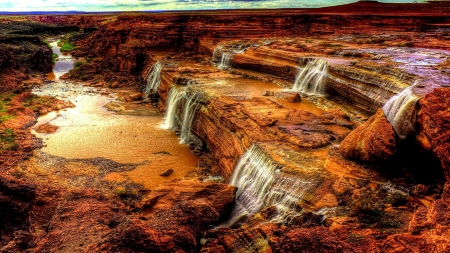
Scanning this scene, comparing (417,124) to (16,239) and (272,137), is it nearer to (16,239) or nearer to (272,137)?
(272,137)

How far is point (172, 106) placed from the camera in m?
19.7

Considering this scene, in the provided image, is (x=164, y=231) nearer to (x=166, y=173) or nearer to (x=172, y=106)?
(x=166, y=173)

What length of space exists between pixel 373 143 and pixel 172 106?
Result: 12.3 meters

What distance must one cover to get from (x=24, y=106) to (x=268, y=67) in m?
14.9

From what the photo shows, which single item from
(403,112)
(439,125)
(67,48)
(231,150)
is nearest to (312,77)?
(231,150)

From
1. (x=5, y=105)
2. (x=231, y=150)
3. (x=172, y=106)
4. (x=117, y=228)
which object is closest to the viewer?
(x=117, y=228)

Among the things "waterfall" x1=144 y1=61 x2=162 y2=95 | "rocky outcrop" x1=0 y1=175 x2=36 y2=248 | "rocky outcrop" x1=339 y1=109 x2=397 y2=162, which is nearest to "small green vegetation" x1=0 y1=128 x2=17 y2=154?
"rocky outcrop" x1=0 y1=175 x2=36 y2=248

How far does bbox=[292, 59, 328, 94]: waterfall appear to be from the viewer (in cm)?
1855

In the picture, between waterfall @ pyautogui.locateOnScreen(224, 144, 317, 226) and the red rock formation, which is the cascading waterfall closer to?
waterfall @ pyautogui.locateOnScreen(224, 144, 317, 226)

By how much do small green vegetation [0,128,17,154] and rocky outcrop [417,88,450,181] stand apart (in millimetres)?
15196

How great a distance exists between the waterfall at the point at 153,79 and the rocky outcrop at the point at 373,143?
649 inches

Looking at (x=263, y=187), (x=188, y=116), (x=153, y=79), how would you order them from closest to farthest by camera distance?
(x=263, y=187), (x=188, y=116), (x=153, y=79)

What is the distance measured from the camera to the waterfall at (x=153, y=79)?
24.9m

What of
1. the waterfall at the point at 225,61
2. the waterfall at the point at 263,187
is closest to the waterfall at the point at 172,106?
the waterfall at the point at 225,61
